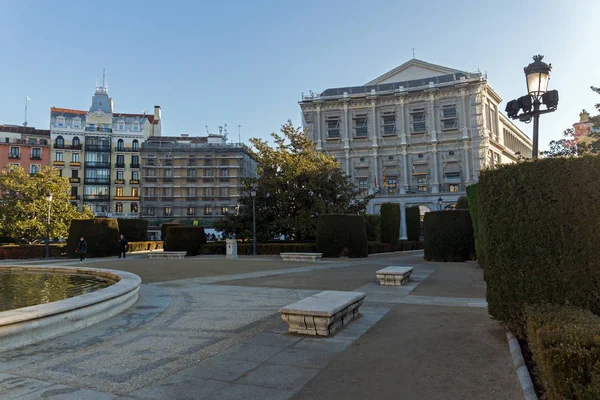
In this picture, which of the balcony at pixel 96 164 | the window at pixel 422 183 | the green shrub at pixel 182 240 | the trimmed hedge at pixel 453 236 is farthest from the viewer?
the balcony at pixel 96 164

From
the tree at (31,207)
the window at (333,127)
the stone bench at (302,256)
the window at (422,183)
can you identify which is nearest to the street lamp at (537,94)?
the stone bench at (302,256)

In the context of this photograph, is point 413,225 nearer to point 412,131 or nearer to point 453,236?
point 453,236

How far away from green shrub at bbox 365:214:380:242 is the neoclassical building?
2473cm

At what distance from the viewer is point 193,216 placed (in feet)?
237

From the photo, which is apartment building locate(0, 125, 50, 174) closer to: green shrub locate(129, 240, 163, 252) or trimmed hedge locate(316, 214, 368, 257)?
green shrub locate(129, 240, 163, 252)

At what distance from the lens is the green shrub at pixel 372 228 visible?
33.3 metres

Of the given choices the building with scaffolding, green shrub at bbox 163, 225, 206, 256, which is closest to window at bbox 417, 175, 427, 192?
the building with scaffolding

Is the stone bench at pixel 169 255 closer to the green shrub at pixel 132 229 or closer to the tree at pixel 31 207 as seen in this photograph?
the tree at pixel 31 207

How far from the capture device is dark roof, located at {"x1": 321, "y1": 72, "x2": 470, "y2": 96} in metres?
63.2

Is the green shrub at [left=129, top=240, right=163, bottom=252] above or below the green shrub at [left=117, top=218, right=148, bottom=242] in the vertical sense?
below

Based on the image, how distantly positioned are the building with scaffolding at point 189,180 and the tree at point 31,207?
39.2 m

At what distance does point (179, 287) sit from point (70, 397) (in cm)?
719

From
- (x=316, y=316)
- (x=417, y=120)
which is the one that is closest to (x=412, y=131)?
(x=417, y=120)

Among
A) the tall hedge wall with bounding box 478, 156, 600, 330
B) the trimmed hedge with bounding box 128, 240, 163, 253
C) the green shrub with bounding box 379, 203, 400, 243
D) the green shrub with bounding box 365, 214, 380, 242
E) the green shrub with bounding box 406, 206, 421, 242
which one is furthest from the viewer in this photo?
the green shrub with bounding box 406, 206, 421, 242
